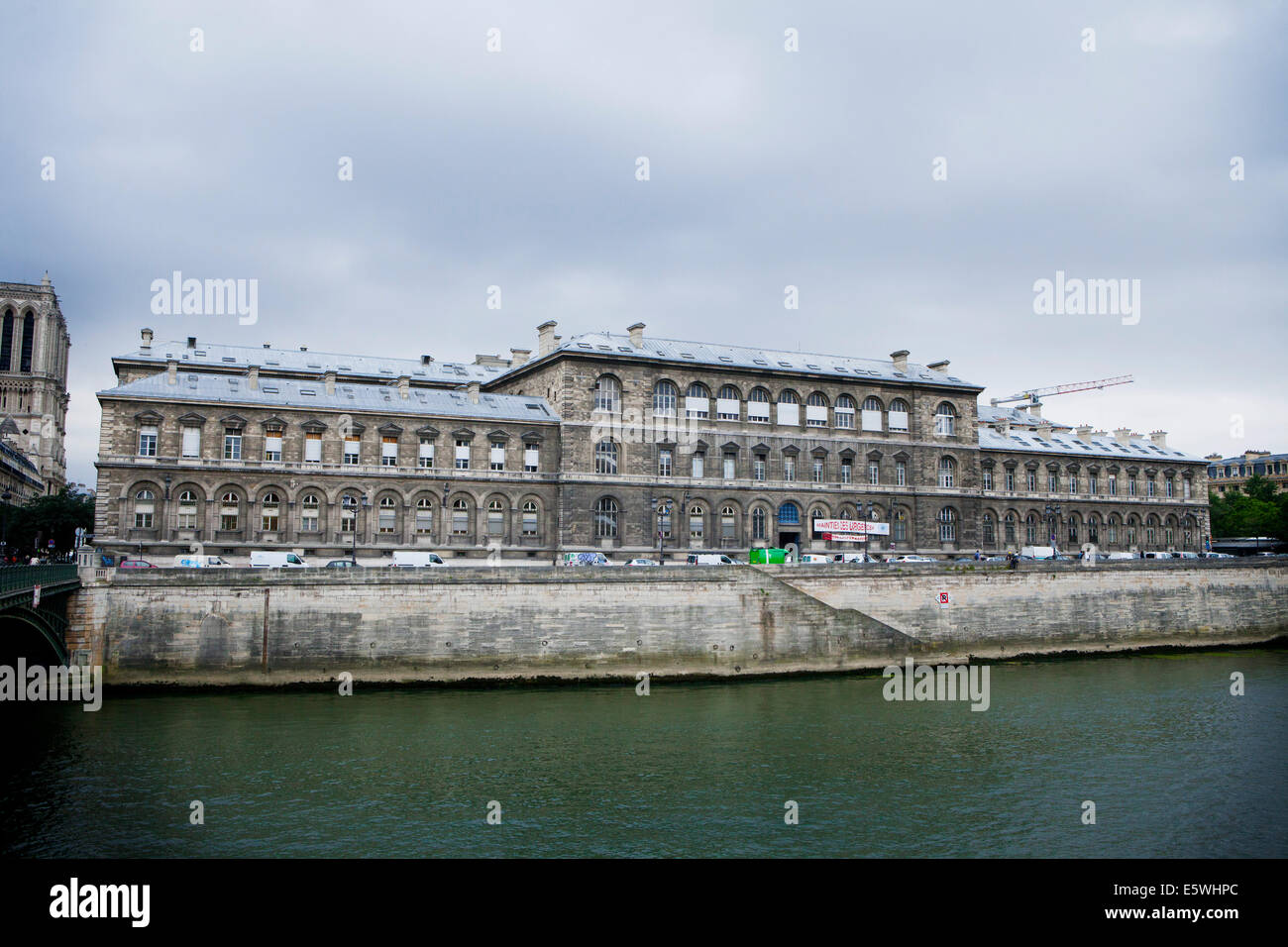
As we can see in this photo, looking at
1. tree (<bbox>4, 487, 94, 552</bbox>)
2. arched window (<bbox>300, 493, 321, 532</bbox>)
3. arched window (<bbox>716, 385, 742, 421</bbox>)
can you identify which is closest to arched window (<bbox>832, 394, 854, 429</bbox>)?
arched window (<bbox>716, 385, 742, 421</bbox>)

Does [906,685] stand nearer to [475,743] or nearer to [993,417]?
[475,743]

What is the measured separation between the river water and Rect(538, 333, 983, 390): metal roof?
88.7 feet

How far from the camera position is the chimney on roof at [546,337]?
64.4m

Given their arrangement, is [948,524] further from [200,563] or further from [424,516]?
[200,563]

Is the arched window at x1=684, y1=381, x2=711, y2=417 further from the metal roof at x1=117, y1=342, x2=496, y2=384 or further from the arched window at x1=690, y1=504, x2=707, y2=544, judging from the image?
the metal roof at x1=117, y1=342, x2=496, y2=384

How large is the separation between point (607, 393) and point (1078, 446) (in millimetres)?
42254

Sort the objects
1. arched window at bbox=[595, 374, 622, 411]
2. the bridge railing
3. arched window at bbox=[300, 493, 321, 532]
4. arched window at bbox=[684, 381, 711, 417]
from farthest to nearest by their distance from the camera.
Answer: arched window at bbox=[684, 381, 711, 417]
arched window at bbox=[595, 374, 622, 411]
arched window at bbox=[300, 493, 321, 532]
the bridge railing

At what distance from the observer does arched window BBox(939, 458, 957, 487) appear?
69.1 m

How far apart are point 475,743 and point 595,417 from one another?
1253 inches
